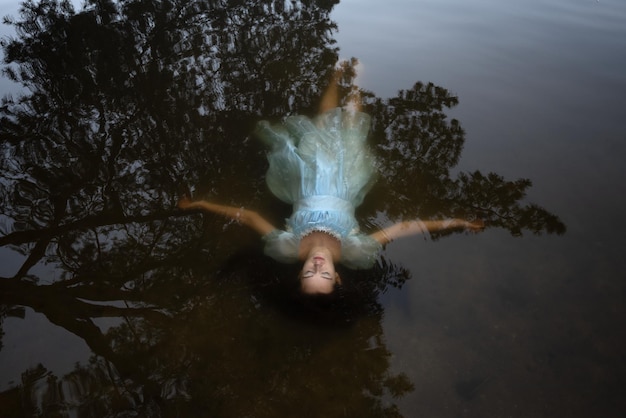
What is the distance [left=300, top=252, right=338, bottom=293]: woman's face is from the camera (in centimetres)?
235

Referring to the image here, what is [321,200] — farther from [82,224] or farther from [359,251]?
[82,224]

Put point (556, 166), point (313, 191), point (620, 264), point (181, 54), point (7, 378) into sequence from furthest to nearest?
1. point (181, 54)
2. point (556, 166)
3. point (313, 191)
4. point (620, 264)
5. point (7, 378)

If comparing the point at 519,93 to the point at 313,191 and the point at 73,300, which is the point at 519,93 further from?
the point at 73,300

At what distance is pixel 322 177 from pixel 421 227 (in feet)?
2.76

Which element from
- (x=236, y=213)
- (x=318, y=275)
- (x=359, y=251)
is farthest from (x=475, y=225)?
(x=236, y=213)

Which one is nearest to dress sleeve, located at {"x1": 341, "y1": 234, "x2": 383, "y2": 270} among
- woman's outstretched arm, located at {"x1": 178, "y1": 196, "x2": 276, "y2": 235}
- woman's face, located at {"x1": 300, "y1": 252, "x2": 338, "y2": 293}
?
woman's face, located at {"x1": 300, "y1": 252, "x2": 338, "y2": 293}

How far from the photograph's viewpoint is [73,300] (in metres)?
2.40

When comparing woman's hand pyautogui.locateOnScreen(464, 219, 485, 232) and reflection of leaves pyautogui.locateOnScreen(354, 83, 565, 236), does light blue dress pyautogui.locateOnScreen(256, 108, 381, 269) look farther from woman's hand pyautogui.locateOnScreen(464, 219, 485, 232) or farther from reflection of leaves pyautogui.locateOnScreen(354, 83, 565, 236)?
woman's hand pyautogui.locateOnScreen(464, 219, 485, 232)

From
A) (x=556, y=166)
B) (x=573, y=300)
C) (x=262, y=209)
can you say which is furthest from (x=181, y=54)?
(x=573, y=300)

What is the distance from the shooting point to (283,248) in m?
2.70

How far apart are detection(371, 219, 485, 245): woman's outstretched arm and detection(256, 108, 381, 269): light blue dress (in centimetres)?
14

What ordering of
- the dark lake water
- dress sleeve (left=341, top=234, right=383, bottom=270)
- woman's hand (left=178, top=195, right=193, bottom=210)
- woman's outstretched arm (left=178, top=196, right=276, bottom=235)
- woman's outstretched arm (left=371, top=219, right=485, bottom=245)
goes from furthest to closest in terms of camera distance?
woman's hand (left=178, top=195, right=193, bottom=210), woman's outstretched arm (left=178, top=196, right=276, bottom=235), woman's outstretched arm (left=371, top=219, right=485, bottom=245), dress sleeve (left=341, top=234, right=383, bottom=270), the dark lake water

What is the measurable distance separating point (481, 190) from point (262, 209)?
5.64ft

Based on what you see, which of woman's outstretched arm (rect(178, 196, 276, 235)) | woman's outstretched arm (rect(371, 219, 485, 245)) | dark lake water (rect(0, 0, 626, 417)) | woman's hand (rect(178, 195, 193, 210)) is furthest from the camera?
woman's hand (rect(178, 195, 193, 210))
